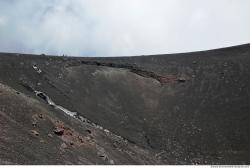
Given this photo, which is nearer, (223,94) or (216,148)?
(216,148)

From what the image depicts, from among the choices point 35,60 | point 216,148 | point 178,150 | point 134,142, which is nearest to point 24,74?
point 35,60

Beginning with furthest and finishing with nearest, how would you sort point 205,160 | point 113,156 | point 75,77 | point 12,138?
point 75,77 < point 205,160 < point 113,156 < point 12,138

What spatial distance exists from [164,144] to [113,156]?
519 inches

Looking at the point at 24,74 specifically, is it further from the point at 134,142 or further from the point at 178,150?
the point at 178,150

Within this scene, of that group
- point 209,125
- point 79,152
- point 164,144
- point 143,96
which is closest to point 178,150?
point 164,144

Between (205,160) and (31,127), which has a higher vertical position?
(31,127)

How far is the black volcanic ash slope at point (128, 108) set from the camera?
3347 cm

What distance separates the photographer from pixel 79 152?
3316 cm

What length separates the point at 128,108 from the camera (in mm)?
54469

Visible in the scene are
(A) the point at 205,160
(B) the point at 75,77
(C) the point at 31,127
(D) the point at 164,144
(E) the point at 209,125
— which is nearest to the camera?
(C) the point at 31,127

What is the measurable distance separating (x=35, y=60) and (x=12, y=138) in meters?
29.3

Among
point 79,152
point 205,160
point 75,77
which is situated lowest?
point 205,160

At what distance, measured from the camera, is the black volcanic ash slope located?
110ft

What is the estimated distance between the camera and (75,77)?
56375 mm
